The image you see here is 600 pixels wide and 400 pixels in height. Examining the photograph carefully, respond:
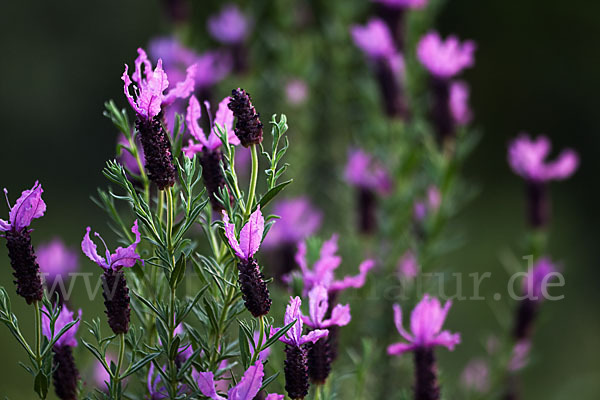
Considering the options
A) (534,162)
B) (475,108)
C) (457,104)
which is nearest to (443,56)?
(457,104)

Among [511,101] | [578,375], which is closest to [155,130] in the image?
[578,375]

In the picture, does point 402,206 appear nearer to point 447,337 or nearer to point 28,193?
point 447,337

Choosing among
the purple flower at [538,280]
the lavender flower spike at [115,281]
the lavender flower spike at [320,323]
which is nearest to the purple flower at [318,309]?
the lavender flower spike at [320,323]

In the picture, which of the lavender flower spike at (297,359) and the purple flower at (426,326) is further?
the purple flower at (426,326)

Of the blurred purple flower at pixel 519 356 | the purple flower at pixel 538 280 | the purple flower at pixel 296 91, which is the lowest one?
the blurred purple flower at pixel 519 356

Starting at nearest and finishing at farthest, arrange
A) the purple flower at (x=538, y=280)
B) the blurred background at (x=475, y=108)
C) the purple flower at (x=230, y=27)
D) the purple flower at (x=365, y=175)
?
the purple flower at (x=538, y=280) < the purple flower at (x=365, y=175) < the purple flower at (x=230, y=27) < the blurred background at (x=475, y=108)

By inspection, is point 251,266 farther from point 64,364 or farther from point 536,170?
point 536,170

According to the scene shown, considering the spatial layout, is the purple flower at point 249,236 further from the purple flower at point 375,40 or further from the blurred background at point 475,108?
the blurred background at point 475,108
